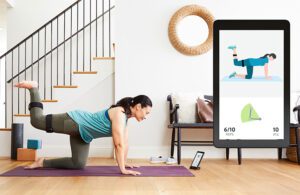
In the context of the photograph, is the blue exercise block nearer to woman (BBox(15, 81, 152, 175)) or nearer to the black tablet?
woman (BBox(15, 81, 152, 175))

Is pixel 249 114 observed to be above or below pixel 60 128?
above

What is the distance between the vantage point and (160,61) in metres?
5.03

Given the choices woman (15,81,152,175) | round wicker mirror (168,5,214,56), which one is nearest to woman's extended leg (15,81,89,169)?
woman (15,81,152,175)

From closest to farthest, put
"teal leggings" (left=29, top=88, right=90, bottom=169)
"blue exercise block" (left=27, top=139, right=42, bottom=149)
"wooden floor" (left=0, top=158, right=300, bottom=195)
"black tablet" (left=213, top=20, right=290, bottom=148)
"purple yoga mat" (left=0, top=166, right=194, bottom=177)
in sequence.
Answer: "black tablet" (left=213, top=20, right=290, bottom=148) < "wooden floor" (left=0, top=158, right=300, bottom=195) < "purple yoga mat" (left=0, top=166, right=194, bottom=177) < "teal leggings" (left=29, top=88, right=90, bottom=169) < "blue exercise block" (left=27, top=139, right=42, bottom=149)

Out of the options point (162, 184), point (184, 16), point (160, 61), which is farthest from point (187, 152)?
point (162, 184)

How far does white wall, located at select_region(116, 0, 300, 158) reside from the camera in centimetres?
499

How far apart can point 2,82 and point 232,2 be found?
7.83 meters

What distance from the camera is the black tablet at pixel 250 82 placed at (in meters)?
Answer: 0.42

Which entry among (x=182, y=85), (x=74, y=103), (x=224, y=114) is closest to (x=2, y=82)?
(x=74, y=103)

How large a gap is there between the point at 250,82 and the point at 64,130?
3101mm

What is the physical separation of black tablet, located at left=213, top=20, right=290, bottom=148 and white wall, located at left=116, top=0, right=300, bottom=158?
14.9 ft

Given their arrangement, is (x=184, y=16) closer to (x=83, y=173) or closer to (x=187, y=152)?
(x=187, y=152)

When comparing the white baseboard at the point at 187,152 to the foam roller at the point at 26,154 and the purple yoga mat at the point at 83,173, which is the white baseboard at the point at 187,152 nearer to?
the foam roller at the point at 26,154

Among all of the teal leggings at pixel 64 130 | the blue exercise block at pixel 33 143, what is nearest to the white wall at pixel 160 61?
the blue exercise block at pixel 33 143
